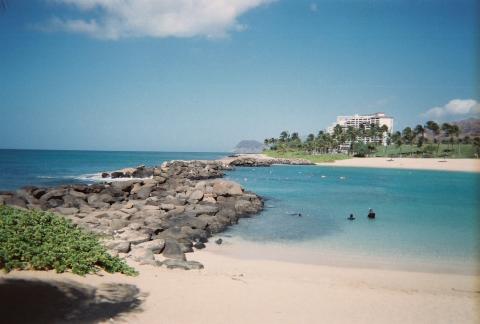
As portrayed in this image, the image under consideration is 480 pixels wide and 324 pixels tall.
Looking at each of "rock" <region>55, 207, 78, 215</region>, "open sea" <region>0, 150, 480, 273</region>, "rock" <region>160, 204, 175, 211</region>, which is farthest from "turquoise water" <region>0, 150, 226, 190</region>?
"open sea" <region>0, 150, 480, 273</region>

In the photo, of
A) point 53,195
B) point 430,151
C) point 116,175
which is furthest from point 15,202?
point 430,151

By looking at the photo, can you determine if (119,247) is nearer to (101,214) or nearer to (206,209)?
(101,214)

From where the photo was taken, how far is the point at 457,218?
Result: 25.5m

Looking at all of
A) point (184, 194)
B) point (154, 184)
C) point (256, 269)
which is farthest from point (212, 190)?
point (256, 269)

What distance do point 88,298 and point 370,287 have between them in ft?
26.3

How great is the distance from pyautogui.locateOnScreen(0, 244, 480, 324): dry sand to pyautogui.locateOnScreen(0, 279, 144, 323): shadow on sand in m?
0.29

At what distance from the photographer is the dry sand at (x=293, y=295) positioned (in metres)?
7.96

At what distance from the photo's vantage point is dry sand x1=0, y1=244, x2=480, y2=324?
7.96 m

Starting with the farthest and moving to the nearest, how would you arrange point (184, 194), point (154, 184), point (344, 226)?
point (154, 184) < point (184, 194) < point (344, 226)

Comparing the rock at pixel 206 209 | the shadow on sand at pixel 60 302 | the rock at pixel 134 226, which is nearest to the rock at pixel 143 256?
the shadow on sand at pixel 60 302

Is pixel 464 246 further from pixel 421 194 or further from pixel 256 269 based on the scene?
pixel 421 194

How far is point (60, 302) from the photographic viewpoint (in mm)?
7168

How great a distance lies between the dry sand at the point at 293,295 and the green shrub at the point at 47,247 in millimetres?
263

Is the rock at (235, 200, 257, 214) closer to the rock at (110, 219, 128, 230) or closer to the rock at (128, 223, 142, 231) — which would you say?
the rock at (128, 223, 142, 231)
